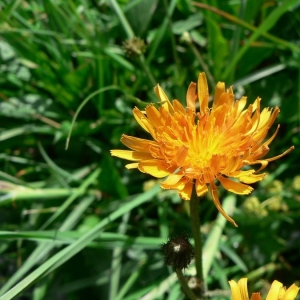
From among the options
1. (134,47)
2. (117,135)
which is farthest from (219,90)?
(117,135)

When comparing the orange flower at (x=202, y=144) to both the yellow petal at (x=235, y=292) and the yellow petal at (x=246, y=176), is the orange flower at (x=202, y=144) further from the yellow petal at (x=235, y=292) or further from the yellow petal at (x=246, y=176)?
the yellow petal at (x=235, y=292)

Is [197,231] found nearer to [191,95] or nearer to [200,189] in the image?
[200,189]

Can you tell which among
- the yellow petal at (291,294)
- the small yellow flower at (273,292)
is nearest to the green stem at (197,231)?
the small yellow flower at (273,292)

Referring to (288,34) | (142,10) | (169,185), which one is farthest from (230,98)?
(288,34)

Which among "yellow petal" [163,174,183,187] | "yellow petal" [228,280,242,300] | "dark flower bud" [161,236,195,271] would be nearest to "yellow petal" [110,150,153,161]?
"yellow petal" [163,174,183,187]

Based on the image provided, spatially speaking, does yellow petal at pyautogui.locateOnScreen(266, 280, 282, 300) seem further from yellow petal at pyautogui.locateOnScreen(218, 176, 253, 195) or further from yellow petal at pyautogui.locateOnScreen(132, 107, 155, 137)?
yellow petal at pyautogui.locateOnScreen(132, 107, 155, 137)

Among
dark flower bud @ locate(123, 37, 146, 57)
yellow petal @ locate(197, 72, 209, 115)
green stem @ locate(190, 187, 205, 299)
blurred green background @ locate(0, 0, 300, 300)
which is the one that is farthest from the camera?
blurred green background @ locate(0, 0, 300, 300)

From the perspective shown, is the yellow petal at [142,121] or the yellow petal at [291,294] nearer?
the yellow petal at [291,294]

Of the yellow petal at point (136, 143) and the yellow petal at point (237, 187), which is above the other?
the yellow petal at point (237, 187)
